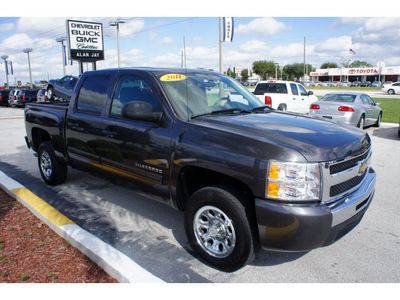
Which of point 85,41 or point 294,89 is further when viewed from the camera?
point 85,41

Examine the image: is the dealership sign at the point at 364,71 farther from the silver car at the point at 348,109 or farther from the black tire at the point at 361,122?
the black tire at the point at 361,122

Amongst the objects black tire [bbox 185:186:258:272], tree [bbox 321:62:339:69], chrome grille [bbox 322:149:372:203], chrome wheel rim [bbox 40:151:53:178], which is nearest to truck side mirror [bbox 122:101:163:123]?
black tire [bbox 185:186:258:272]

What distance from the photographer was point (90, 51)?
19.9 metres

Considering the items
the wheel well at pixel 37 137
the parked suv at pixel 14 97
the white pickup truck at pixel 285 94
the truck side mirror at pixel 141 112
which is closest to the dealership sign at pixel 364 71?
the white pickup truck at pixel 285 94

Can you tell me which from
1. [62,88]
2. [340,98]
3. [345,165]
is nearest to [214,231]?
[345,165]

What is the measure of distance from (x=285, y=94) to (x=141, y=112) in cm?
1240

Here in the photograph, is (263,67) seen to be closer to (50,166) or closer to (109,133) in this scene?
(50,166)

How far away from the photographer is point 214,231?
3.07 meters

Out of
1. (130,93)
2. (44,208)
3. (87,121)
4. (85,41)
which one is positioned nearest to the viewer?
(130,93)

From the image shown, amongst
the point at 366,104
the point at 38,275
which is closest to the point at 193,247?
the point at 38,275

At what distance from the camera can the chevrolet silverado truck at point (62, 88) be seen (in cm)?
1611

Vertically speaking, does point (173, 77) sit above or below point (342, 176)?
above

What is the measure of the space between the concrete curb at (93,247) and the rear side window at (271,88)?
12213 millimetres

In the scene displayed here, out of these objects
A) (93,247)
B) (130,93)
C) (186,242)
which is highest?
(130,93)
